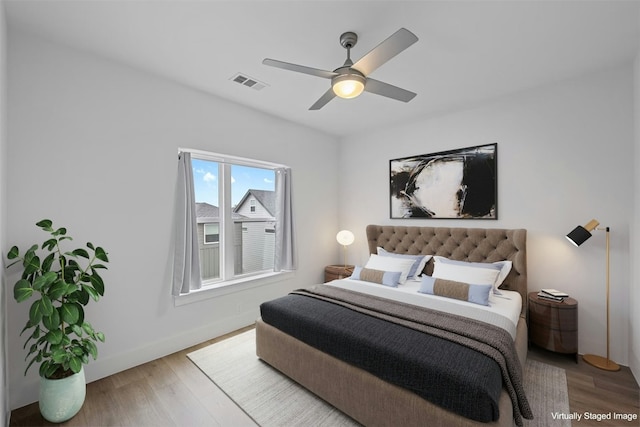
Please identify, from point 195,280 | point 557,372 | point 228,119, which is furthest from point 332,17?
point 557,372

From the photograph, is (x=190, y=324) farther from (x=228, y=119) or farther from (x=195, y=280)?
(x=228, y=119)

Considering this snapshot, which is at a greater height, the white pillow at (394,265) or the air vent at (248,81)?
the air vent at (248,81)

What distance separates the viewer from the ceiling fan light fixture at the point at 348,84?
1.90 meters

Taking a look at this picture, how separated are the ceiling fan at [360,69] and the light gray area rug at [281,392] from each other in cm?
235

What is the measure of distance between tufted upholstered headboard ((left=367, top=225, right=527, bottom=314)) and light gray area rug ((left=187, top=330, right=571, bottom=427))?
786 mm

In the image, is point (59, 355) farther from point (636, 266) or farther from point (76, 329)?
point (636, 266)

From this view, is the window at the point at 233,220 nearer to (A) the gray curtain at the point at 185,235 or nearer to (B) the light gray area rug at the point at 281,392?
(A) the gray curtain at the point at 185,235

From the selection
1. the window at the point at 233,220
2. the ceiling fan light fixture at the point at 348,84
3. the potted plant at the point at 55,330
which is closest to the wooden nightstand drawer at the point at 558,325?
the ceiling fan light fixture at the point at 348,84

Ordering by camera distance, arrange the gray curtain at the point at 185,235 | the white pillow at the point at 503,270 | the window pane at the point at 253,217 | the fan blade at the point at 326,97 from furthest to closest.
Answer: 1. the window pane at the point at 253,217
2. the white pillow at the point at 503,270
3. the gray curtain at the point at 185,235
4. the fan blade at the point at 326,97

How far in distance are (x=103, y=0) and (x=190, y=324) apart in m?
2.86

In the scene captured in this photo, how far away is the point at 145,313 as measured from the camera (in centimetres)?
266

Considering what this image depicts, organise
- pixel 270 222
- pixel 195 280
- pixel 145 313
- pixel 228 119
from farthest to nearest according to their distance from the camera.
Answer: pixel 270 222, pixel 228 119, pixel 195 280, pixel 145 313

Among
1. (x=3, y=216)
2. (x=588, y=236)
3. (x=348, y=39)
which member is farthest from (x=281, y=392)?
(x=588, y=236)

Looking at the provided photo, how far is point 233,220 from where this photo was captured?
3529mm
